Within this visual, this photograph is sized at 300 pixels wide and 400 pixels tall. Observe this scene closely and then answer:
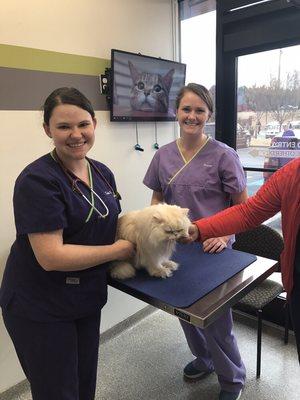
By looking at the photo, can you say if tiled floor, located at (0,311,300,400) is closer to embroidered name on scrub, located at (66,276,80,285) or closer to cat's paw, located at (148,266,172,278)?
cat's paw, located at (148,266,172,278)

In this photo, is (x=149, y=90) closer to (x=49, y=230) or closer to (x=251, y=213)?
(x=251, y=213)

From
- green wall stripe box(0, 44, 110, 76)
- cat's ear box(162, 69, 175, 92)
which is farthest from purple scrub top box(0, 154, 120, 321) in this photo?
cat's ear box(162, 69, 175, 92)

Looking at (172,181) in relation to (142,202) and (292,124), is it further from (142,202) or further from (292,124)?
(292,124)

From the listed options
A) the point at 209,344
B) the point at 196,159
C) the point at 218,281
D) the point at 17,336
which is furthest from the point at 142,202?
the point at 17,336

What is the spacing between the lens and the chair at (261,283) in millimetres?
2100

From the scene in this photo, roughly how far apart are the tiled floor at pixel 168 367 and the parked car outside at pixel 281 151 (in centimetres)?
133

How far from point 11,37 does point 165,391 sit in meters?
2.33

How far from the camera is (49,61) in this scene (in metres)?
2.02

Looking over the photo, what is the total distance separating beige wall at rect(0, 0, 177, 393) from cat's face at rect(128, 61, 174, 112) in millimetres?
166

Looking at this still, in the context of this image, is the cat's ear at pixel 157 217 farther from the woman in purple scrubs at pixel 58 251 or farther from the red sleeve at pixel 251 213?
the red sleeve at pixel 251 213

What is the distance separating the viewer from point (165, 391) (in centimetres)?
210

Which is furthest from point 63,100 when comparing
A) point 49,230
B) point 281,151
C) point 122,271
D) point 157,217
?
point 281,151

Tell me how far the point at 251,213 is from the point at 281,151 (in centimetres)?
127

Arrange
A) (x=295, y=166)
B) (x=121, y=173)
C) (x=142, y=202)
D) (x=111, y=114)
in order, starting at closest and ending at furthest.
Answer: (x=295, y=166) → (x=111, y=114) → (x=121, y=173) → (x=142, y=202)
